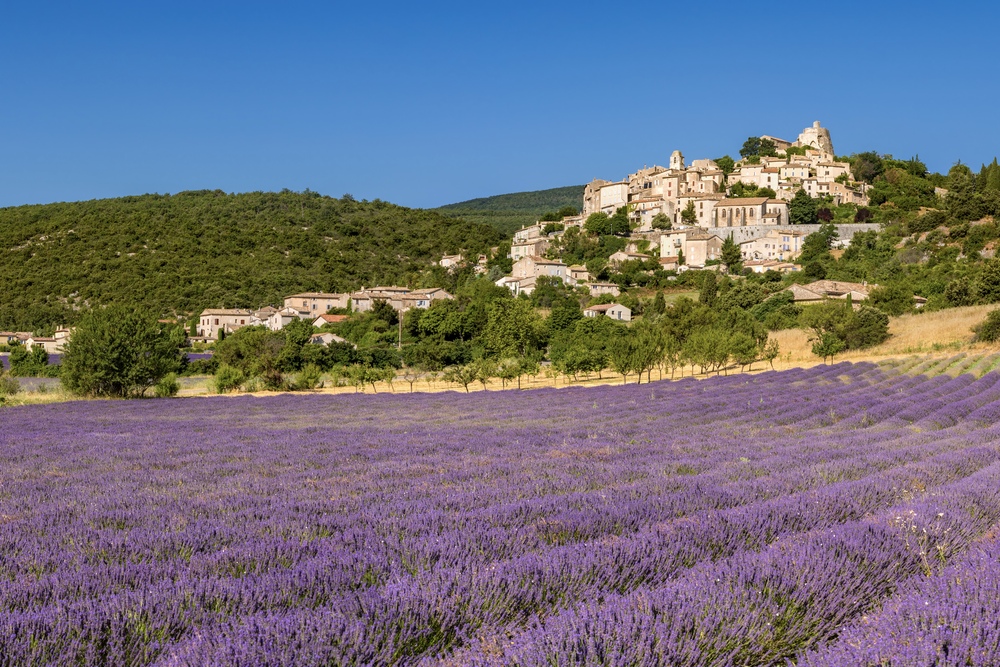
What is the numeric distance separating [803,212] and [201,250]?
82.7 metres

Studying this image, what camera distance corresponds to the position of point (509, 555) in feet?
14.6

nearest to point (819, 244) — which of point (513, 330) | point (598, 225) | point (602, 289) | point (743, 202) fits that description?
point (743, 202)

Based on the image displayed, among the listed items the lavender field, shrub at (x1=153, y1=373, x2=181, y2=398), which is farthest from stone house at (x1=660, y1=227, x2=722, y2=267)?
the lavender field

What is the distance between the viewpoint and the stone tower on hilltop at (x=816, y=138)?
14738 cm

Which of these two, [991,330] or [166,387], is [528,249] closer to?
[991,330]

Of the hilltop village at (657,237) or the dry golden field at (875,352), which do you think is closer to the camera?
the dry golden field at (875,352)

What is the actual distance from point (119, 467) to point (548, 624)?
8.00m

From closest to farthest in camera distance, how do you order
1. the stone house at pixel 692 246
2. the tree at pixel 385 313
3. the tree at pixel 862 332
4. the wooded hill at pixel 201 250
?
the tree at pixel 862 332 → the tree at pixel 385 313 → the wooded hill at pixel 201 250 → the stone house at pixel 692 246

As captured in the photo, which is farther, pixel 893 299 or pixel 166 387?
pixel 893 299

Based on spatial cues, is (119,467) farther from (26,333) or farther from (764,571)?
(26,333)

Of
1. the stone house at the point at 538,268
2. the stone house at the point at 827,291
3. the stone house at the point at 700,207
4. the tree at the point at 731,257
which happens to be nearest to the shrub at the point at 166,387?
the stone house at the point at 827,291

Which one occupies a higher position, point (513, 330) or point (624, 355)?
point (513, 330)

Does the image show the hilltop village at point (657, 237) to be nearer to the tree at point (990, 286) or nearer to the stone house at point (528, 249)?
the stone house at point (528, 249)

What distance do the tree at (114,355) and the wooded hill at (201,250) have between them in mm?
53454
